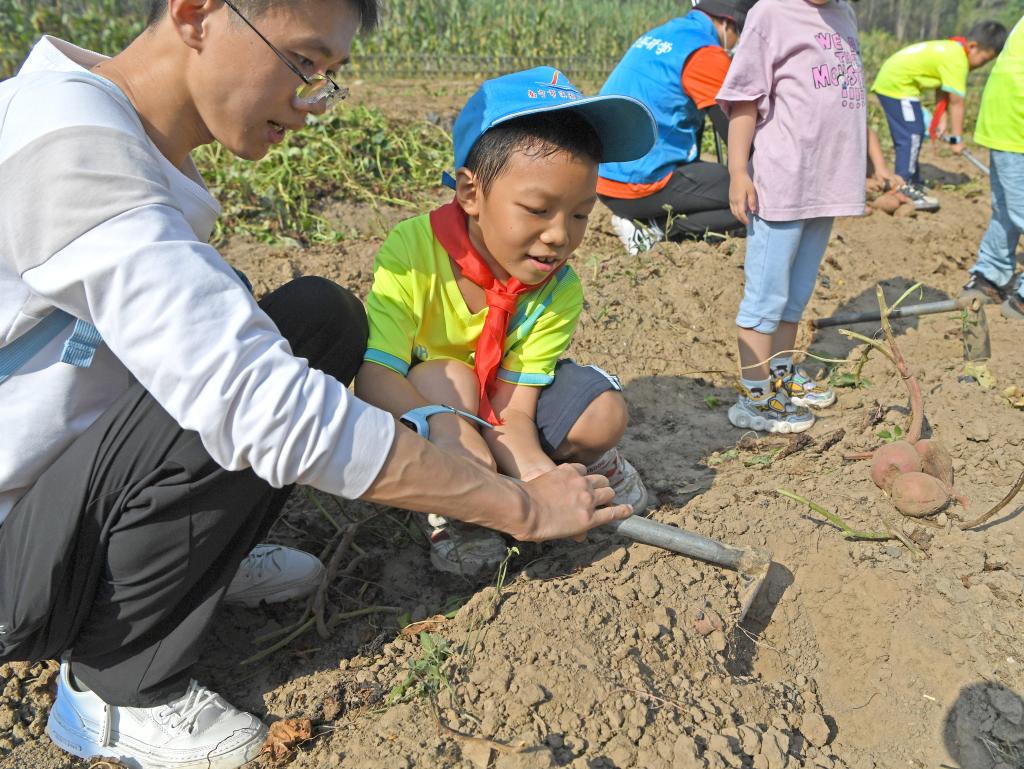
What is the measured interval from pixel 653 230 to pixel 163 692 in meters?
3.46

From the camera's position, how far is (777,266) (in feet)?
9.45

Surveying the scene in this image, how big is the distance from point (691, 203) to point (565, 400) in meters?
2.49

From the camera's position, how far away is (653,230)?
14.5ft

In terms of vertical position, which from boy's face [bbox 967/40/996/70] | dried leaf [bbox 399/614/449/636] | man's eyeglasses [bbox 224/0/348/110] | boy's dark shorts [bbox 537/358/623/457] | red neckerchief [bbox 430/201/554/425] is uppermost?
man's eyeglasses [bbox 224/0/348/110]

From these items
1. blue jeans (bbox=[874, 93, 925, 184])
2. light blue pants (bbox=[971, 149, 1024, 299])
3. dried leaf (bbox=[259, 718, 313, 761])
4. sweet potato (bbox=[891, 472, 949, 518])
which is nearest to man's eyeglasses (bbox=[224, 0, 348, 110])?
dried leaf (bbox=[259, 718, 313, 761])

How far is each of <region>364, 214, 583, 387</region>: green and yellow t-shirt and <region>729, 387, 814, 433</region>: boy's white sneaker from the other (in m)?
1.04

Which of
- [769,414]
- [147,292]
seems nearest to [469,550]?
[147,292]

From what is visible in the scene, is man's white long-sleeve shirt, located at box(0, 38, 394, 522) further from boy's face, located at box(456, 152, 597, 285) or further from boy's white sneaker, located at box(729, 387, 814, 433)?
boy's white sneaker, located at box(729, 387, 814, 433)

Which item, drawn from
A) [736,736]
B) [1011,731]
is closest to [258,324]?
[736,736]

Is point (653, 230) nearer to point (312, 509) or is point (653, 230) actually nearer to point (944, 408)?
point (944, 408)

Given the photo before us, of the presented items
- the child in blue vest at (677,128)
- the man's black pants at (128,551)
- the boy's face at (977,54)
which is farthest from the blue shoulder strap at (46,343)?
the boy's face at (977,54)

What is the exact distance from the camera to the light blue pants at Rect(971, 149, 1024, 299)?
3889 mm

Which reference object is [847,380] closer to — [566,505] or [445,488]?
[566,505]

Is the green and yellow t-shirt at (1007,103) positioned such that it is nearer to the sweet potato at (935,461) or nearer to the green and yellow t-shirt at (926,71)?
the green and yellow t-shirt at (926,71)
